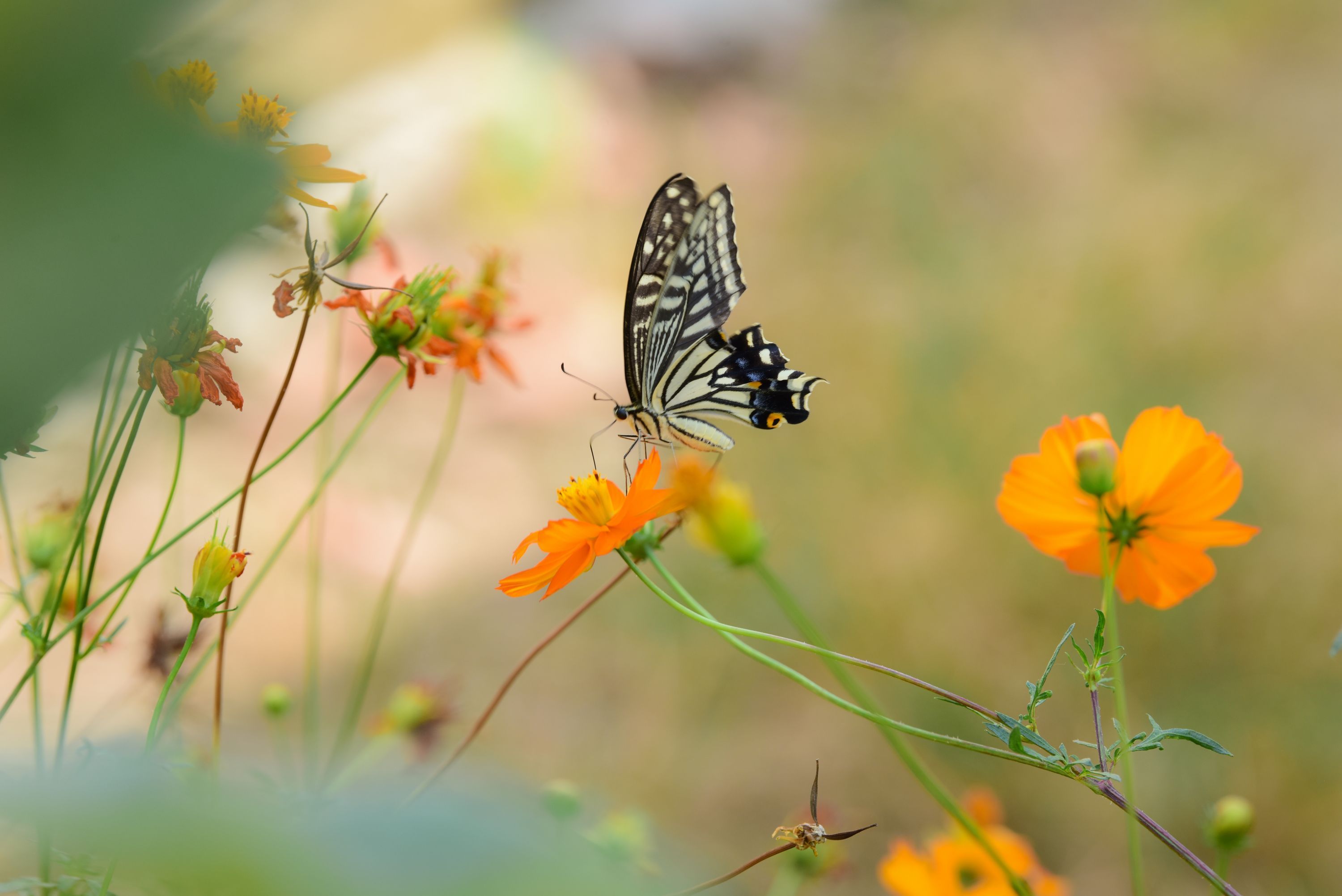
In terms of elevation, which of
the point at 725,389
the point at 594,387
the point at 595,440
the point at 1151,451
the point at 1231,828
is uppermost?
the point at 595,440

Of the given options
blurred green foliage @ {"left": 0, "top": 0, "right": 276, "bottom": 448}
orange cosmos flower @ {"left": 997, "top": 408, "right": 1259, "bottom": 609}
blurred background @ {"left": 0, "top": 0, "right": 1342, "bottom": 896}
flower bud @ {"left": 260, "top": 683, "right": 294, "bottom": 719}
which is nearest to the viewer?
blurred green foliage @ {"left": 0, "top": 0, "right": 276, "bottom": 448}

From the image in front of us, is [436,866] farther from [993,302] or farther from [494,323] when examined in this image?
[993,302]

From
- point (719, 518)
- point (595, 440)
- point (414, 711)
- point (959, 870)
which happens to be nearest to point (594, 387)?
point (595, 440)

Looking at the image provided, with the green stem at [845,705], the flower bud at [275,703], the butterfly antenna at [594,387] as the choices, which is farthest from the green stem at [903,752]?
the flower bud at [275,703]

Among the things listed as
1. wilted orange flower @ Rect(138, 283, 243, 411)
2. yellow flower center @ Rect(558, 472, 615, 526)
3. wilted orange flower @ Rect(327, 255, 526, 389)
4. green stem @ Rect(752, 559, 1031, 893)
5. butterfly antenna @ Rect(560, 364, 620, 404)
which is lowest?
green stem @ Rect(752, 559, 1031, 893)

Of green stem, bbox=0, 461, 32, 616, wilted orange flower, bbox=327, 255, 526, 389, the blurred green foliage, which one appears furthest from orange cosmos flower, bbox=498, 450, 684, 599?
the blurred green foliage

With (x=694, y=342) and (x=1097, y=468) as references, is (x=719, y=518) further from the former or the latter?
(x=694, y=342)

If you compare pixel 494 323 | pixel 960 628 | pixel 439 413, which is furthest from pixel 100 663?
pixel 960 628

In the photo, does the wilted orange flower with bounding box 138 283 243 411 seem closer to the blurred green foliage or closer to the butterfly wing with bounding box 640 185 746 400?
the blurred green foliage
